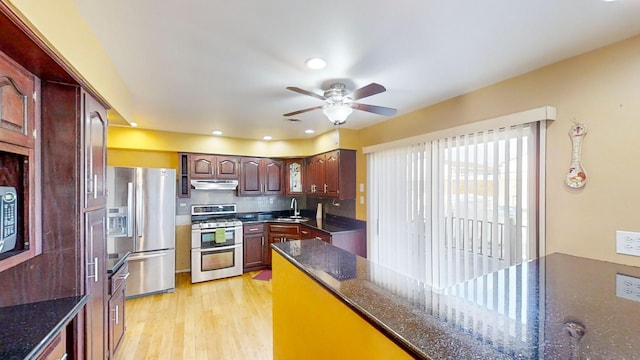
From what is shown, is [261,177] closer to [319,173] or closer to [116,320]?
[319,173]

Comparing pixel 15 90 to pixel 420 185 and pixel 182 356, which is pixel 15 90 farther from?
pixel 420 185

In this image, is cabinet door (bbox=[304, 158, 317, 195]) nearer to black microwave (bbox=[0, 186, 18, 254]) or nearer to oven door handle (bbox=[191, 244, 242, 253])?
oven door handle (bbox=[191, 244, 242, 253])

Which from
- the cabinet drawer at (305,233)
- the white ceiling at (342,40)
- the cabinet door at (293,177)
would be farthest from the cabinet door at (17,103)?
the cabinet door at (293,177)

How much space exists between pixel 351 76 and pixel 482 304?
1.76 m

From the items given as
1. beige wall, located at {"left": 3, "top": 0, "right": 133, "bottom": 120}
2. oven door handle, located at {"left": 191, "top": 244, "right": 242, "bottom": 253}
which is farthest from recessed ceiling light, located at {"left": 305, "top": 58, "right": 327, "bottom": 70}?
oven door handle, located at {"left": 191, "top": 244, "right": 242, "bottom": 253}

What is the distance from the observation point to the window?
83.4 inches

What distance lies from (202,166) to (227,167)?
408 millimetres

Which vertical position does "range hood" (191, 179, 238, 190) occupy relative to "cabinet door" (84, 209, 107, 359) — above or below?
above

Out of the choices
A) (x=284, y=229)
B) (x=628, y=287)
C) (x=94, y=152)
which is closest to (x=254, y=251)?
(x=284, y=229)

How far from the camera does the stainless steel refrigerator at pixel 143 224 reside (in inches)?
136

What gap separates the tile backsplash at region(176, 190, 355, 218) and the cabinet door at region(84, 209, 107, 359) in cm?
286

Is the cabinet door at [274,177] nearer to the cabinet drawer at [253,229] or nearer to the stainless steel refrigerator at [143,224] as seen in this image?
the cabinet drawer at [253,229]

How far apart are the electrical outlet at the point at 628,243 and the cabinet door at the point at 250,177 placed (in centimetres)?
448

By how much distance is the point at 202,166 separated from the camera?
452 centimetres
